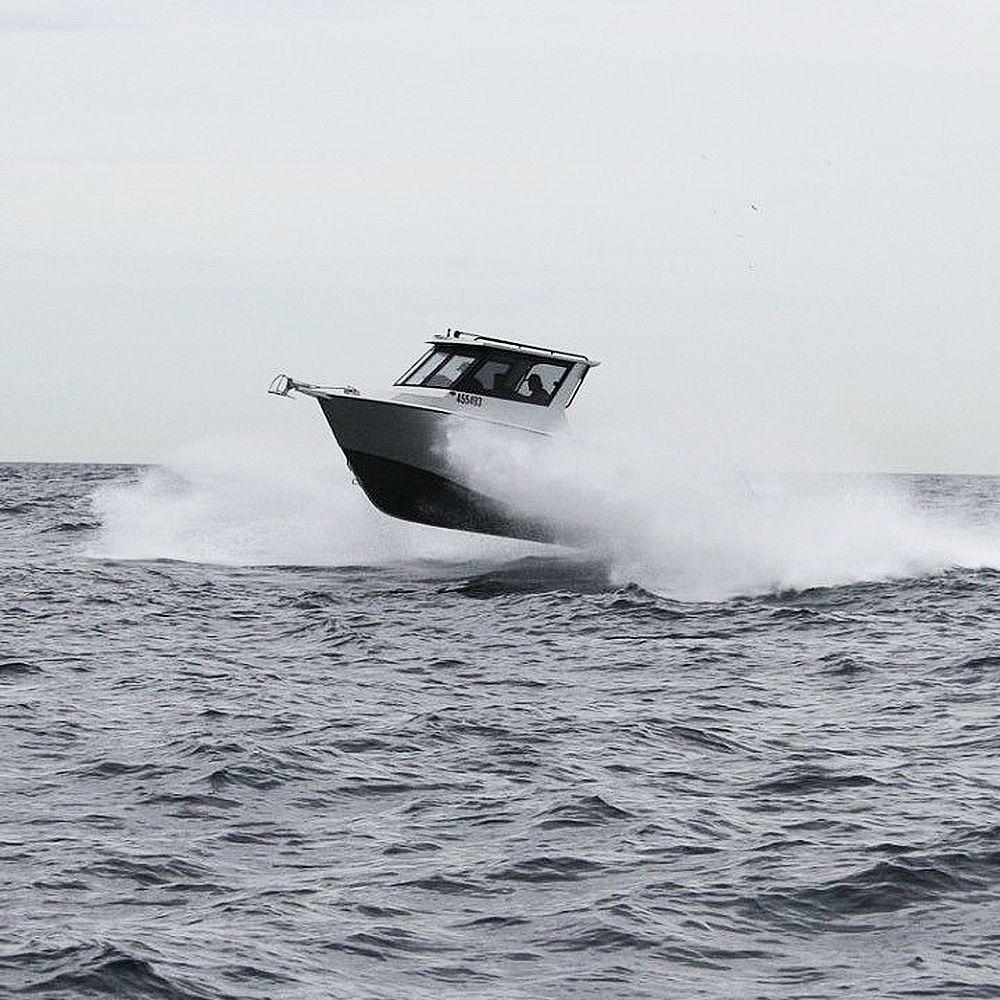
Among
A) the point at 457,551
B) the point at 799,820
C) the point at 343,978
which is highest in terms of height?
the point at 457,551

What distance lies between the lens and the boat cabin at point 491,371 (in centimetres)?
2480

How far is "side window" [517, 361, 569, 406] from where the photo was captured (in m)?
25.1

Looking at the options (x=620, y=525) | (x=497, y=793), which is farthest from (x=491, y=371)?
(x=497, y=793)

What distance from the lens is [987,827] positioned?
10492 millimetres

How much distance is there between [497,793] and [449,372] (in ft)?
45.8

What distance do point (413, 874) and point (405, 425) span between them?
1512 cm

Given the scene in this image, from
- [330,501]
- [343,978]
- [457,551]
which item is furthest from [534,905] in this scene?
[330,501]

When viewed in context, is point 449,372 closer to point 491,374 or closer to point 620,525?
point 491,374

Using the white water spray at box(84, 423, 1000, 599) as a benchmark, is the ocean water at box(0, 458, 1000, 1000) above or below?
below

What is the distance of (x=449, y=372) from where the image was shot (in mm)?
24891

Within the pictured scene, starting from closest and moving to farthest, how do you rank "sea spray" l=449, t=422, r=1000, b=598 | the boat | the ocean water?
the ocean water
the boat
"sea spray" l=449, t=422, r=1000, b=598

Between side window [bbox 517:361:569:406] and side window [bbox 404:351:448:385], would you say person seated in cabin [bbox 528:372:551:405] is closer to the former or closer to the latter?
side window [bbox 517:361:569:406]

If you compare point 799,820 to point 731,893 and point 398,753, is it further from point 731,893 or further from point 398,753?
point 398,753

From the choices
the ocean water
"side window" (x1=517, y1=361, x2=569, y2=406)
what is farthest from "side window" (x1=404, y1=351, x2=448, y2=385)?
the ocean water
